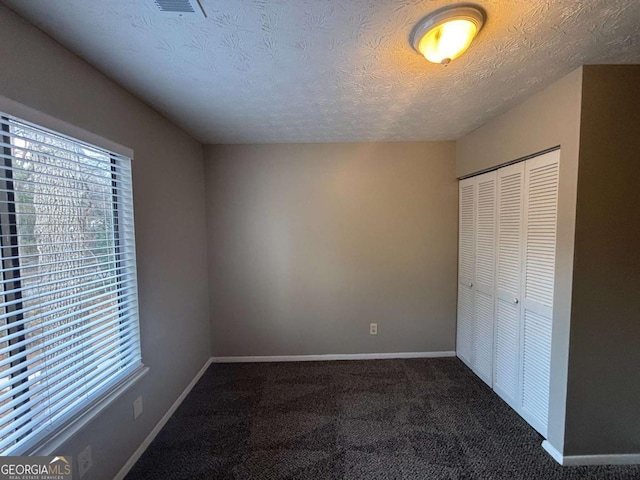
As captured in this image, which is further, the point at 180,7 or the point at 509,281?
the point at 509,281

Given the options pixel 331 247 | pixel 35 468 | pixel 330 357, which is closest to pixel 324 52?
pixel 331 247

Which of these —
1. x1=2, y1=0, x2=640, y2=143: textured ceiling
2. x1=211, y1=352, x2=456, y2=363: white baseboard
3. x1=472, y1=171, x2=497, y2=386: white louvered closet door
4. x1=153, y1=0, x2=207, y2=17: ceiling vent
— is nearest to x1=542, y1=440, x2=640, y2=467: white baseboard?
x1=472, y1=171, x2=497, y2=386: white louvered closet door

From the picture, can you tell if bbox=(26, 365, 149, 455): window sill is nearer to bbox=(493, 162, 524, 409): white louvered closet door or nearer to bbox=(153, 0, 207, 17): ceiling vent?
bbox=(153, 0, 207, 17): ceiling vent

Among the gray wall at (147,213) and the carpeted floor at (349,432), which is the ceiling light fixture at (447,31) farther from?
the carpeted floor at (349,432)

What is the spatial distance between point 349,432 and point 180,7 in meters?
2.59

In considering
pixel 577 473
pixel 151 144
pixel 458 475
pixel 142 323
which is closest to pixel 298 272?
pixel 142 323

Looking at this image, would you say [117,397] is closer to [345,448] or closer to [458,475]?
[345,448]

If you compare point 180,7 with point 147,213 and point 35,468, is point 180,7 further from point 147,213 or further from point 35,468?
point 35,468

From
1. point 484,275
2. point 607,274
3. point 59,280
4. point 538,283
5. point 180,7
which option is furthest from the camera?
point 484,275

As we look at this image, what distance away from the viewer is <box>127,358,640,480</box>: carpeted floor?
164 cm

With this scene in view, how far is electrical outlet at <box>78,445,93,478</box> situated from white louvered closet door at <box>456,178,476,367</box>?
304 centimetres

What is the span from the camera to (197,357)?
2.65m

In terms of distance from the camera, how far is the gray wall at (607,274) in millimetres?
1520

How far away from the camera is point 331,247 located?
2938mm
